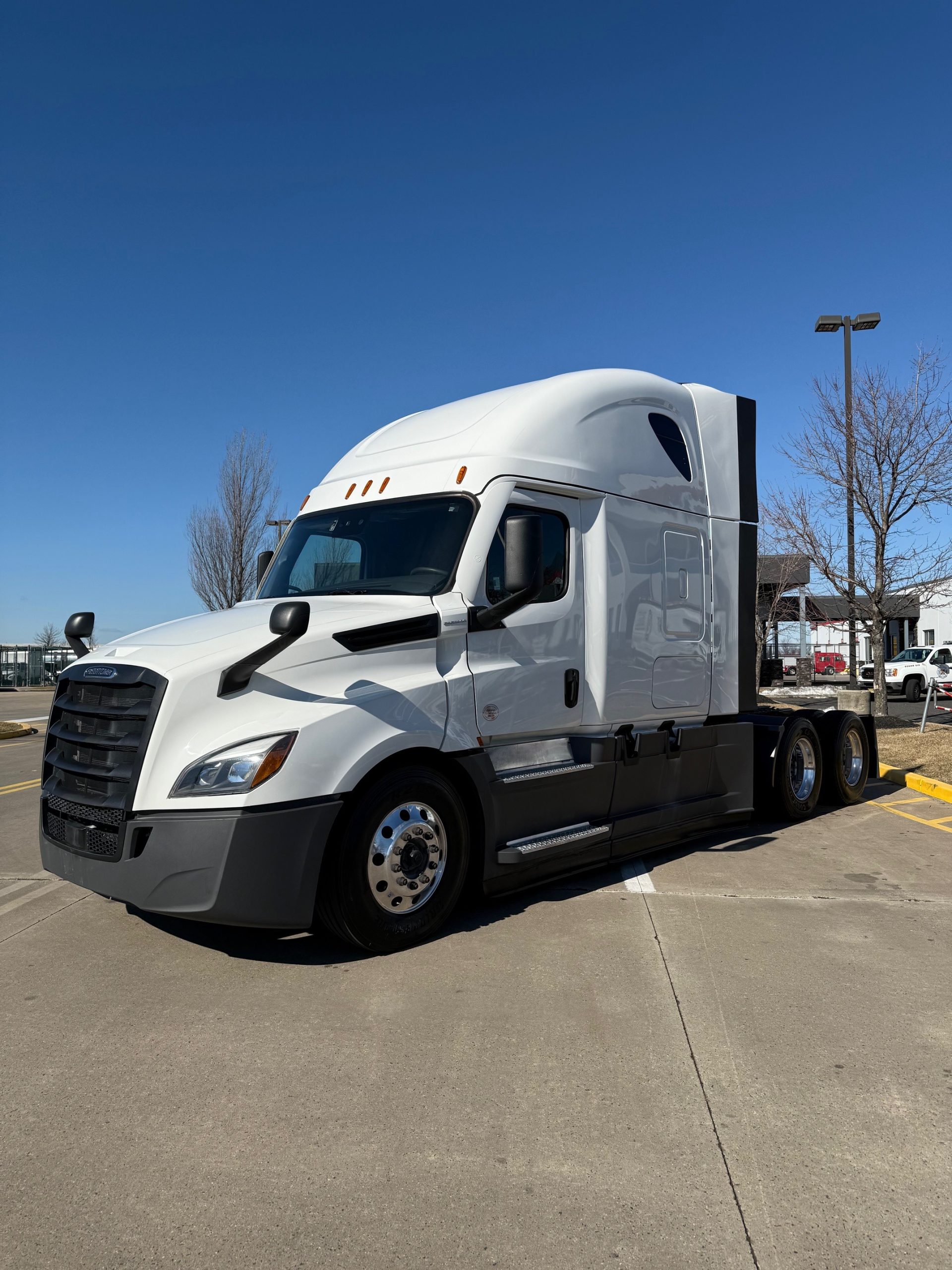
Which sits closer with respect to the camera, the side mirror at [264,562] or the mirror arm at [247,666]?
the mirror arm at [247,666]

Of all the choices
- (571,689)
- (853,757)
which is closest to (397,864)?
(571,689)

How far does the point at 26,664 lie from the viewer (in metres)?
43.8

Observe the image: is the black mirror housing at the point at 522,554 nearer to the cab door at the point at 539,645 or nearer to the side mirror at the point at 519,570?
the side mirror at the point at 519,570

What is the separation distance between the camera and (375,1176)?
9.02 feet

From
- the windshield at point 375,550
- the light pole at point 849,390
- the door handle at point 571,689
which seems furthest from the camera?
the light pole at point 849,390

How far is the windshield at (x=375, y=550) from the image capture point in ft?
17.6

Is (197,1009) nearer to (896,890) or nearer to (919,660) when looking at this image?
(896,890)

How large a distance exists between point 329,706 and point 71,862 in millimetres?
1532

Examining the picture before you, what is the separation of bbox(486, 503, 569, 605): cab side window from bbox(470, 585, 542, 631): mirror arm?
0.15 m

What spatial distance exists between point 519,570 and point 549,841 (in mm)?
1677

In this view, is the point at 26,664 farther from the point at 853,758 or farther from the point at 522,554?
the point at 522,554

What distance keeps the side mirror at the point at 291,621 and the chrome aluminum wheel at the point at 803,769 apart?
18.9 feet

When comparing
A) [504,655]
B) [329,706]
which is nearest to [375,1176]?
[329,706]

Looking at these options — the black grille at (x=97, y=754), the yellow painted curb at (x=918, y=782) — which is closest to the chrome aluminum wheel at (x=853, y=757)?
the yellow painted curb at (x=918, y=782)
